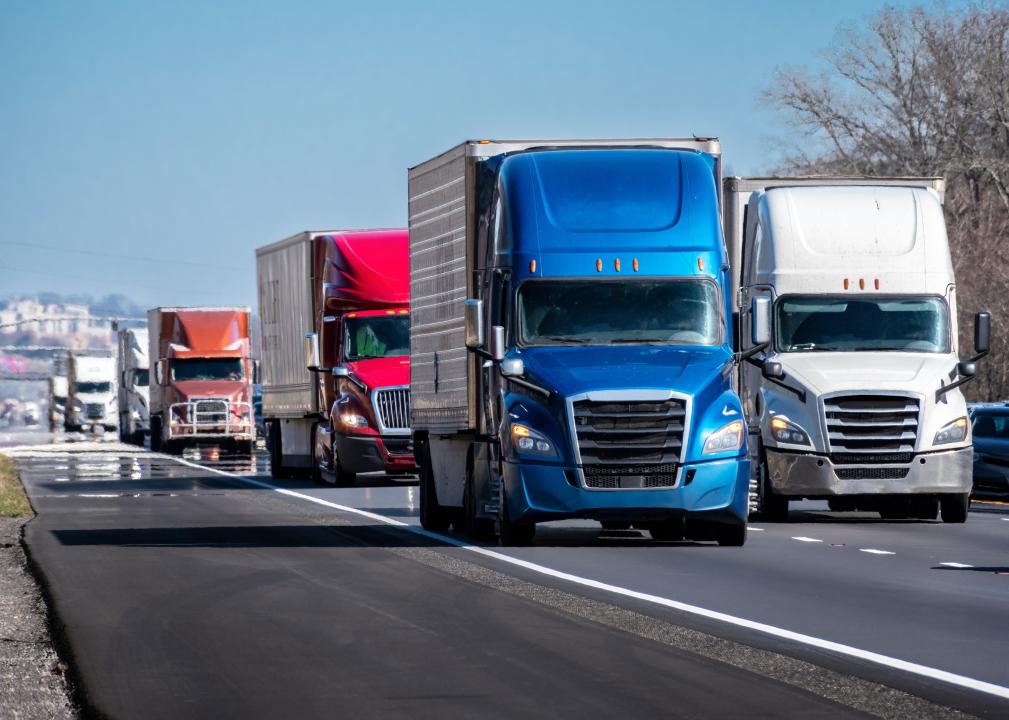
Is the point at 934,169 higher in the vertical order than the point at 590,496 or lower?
higher

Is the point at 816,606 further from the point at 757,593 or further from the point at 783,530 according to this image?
the point at 783,530

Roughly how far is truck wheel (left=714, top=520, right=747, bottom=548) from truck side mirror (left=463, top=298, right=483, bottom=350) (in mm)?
2833

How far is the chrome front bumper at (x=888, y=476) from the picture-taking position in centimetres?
2338

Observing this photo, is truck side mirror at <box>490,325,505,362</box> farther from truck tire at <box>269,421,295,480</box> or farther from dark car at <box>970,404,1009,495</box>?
truck tire at <box>269,421,295,480</box>

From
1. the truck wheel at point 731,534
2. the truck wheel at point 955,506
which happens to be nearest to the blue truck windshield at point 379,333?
the truck wheel at point 955,506

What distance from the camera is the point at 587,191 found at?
65.7ft

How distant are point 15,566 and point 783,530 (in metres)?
8.62

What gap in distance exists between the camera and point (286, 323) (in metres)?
38.5

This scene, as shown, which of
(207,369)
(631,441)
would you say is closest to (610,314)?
(631,441)

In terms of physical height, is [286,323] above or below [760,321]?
above

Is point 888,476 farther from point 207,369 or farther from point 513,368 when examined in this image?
point 207,369

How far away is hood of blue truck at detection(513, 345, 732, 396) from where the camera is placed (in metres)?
19.0

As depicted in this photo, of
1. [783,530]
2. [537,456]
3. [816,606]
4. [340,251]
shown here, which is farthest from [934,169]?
[816,606]

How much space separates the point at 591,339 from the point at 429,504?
398 centimetres
